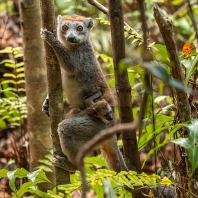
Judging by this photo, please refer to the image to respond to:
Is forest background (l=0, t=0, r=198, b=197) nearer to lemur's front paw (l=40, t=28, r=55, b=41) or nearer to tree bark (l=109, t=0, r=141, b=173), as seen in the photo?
tree bark (l=109, t=0, r=141, b=173)

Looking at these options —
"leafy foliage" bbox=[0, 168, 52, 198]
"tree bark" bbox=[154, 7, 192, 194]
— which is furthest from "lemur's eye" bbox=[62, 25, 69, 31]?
"tree bark" bbox=[154, 7, 192, 194]

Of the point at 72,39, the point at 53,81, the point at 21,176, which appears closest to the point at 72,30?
the point at 72,39

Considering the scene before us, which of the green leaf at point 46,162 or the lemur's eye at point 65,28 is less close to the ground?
the lemur's eye at point 65,28

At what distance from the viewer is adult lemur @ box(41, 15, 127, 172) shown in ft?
15.7

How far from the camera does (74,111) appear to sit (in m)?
5.35

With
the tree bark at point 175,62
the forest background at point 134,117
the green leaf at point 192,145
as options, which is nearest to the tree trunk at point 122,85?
the forest background at point 134,117

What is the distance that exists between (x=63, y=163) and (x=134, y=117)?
1.55 metres

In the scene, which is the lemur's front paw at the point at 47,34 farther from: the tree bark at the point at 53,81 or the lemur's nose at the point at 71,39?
the lemur's nose at the point at 71,39

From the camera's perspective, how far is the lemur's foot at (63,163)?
4449 mm

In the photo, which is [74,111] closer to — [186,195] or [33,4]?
[33,4]

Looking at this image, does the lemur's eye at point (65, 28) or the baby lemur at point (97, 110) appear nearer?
the baby lemur at point (97, 110)

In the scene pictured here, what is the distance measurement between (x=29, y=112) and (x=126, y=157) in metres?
2.82

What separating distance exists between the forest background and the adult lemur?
0.64ft

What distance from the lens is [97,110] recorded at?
16.4 ft
